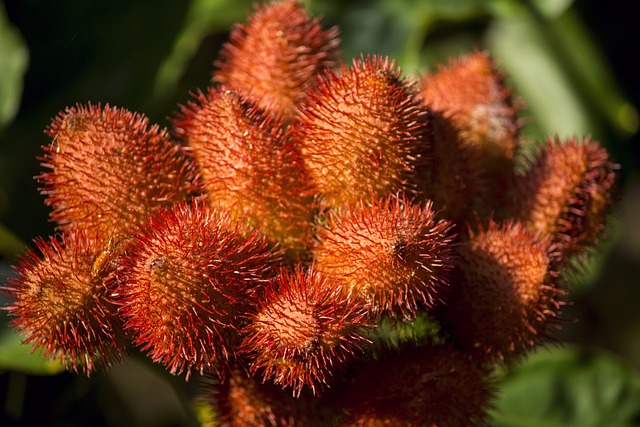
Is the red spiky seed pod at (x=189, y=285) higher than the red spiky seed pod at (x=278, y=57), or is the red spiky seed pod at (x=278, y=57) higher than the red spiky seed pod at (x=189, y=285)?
the red spiky seed pod at (x=278, y=57)

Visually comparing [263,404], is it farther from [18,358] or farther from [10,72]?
[10,72]

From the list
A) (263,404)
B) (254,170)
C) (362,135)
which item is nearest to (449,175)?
(362,135)

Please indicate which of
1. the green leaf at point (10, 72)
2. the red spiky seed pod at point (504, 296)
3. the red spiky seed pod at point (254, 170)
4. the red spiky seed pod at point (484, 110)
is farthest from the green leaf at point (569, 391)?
the green leaf at point (10, 72)

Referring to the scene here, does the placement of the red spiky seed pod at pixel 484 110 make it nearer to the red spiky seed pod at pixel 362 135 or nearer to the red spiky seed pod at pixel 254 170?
the red spiky seed pod at pixel 362 135

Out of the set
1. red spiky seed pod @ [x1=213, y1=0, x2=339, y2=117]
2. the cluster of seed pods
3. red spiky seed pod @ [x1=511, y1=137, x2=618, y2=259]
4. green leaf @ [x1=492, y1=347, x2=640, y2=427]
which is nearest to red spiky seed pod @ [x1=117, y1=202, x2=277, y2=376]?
the cluster of seed pods

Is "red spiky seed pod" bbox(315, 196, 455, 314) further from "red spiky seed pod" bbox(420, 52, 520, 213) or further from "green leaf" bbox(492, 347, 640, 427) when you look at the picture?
"green leaf" bbox(492, 347, 640, 427)

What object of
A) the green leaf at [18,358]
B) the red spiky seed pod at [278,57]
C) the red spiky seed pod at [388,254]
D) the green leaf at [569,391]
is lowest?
the green leaf at [569,391]

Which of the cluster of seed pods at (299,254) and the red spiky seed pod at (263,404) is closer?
the cluster of seed pods at (299,254)

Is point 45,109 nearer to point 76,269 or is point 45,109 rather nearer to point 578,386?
point 76,269
